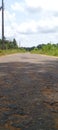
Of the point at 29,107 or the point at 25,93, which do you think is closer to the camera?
the point at 29,107

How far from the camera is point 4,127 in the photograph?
16.0 ft

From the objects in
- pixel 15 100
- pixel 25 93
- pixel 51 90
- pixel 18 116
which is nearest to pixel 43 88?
pixel 51 90

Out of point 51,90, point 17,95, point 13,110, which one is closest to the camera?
point 13,110

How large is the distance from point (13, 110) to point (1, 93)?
5.16 feet

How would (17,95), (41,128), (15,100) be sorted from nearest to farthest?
(41,128) < (15,100) < (17,95)

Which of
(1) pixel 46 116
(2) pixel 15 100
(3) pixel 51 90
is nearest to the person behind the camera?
(1) pixel 46 116

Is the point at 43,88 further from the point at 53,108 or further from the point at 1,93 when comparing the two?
the point at 53,108

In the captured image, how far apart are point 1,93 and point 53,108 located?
1.64 metres

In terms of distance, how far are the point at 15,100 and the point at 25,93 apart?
71cm

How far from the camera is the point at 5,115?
554cm

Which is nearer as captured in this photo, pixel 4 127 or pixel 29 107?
pixel 4 127

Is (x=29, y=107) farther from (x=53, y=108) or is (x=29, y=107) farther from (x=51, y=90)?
(x=51, y=90)

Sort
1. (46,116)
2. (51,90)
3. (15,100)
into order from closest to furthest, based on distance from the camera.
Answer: (46,116), (15,100), (51,90)

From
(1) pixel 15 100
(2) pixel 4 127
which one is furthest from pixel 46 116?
(1) pixel 15 100
